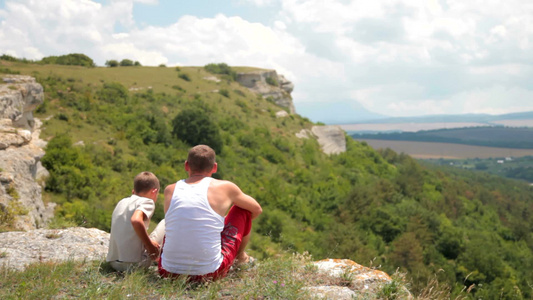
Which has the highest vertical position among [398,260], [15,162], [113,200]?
[15,162]

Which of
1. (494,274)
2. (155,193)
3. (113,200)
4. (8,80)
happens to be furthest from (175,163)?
(494,274)

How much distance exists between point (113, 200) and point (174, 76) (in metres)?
34.5

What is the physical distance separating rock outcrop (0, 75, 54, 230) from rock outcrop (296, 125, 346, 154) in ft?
112

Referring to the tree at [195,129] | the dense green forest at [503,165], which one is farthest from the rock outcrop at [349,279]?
the dense green forest at [503,165]

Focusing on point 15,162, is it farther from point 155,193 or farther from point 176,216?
point 176,216

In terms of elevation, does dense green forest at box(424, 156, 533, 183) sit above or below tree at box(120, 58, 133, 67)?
below

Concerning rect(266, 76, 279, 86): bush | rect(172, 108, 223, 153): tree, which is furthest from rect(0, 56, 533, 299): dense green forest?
rect(266, 76, 279, 86): bush

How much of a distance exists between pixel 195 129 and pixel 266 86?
31.8 meters

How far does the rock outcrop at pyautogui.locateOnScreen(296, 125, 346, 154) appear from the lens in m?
45.6

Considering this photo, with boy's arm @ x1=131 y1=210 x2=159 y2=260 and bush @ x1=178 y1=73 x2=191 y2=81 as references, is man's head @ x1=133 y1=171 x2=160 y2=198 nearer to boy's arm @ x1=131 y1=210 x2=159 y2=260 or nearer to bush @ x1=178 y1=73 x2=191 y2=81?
boy's arm @ x1=131 y1=210 x2=159 y2=260

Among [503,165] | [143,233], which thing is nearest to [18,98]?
[143,233]

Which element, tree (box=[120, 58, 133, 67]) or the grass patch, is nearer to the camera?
the grass patch

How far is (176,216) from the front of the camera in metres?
3.82

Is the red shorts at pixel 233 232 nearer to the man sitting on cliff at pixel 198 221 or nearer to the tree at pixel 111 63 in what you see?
the man sitting on cliff at pixel 198 221
